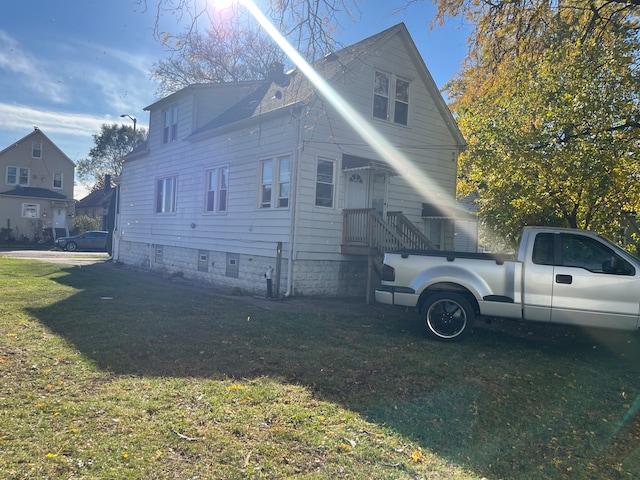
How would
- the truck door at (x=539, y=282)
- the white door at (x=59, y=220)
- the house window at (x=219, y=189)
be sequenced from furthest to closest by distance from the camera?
the white door at (x=59, y=220)
the house window at (x=219, y=189)
the truck door at (x=539, y=282)

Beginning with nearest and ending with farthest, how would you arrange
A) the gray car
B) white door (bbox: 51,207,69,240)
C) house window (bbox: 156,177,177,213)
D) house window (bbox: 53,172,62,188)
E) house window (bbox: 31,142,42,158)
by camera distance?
house window (bbox: 156,177,177,213), the gray car, white door (bbox: 51,207,69,240), house window (bbox: 31,142,42,158), house window (bbox: 53,172,62,188)

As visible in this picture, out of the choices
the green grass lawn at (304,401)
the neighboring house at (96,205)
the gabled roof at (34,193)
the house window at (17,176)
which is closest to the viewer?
the green grass lawn at (304,401)

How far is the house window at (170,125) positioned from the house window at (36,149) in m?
26.3

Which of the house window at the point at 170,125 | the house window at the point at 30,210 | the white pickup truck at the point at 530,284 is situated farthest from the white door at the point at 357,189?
the house window at the point at 30,210

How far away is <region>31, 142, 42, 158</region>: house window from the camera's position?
38344 mm

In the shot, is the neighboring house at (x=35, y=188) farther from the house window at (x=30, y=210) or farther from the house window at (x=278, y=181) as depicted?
the house window at (x=278, y=181)

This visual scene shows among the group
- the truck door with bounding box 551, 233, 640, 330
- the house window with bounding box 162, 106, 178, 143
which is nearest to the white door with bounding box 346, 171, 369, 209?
the truck door with bounding box 551, 233, 640, 330

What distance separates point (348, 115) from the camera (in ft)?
42.3

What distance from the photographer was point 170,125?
18.2 m

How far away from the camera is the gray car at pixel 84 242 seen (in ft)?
105

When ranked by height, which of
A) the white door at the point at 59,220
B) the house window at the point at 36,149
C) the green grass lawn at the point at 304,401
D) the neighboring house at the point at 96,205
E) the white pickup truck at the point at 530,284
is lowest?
the green grass lawn at the point at 304,401

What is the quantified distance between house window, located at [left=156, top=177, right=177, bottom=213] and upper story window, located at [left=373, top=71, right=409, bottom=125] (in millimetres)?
8438

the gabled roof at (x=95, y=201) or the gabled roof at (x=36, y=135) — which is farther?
the gabled roof at (x=95, y=201)

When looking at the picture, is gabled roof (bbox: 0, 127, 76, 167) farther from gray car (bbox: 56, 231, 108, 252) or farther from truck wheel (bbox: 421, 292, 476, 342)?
truck wheel (bbox: 421, 292, 476, 342)
